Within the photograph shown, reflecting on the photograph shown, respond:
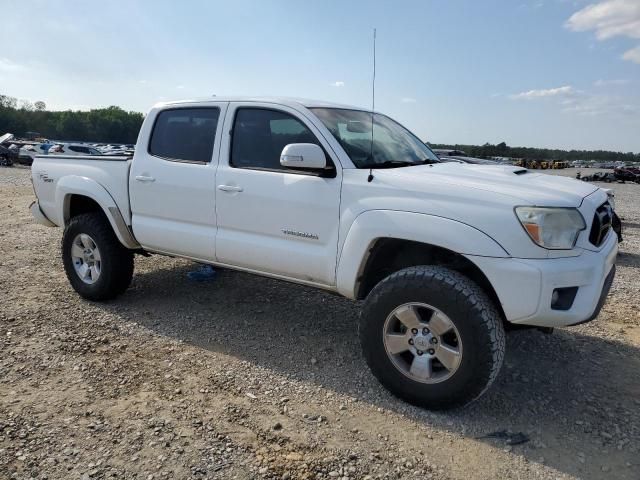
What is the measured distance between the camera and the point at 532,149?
151 metres

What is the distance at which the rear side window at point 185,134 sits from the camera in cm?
408

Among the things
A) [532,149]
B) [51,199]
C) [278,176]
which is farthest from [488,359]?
[532,149]

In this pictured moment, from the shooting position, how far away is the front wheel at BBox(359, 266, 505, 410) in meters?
2.84

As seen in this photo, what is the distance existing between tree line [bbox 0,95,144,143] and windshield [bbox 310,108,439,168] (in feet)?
359

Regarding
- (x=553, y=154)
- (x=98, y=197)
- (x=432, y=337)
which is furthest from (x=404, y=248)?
(x=553, y=154)

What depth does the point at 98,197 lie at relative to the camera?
455cm

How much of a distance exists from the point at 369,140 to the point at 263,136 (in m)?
0.81

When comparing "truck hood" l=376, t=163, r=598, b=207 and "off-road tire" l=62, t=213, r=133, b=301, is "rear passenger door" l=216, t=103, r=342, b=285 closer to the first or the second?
"truck hood" l=376, t=163, r=598, b=207

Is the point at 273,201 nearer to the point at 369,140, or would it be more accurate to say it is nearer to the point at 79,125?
the point at 369,140

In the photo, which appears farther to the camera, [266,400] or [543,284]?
[266,400]

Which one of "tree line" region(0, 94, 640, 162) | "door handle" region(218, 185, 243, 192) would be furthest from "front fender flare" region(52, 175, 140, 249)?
"tree line" region(0, 94, 640, 162)

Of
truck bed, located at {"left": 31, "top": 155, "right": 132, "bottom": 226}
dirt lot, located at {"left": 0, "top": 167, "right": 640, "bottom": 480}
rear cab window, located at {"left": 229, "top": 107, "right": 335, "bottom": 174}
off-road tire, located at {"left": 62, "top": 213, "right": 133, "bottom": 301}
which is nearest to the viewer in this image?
dirt lot, located at {"left": 0, "top": 167, "right": 640, "bottom": 480}

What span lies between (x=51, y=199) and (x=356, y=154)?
333 cm

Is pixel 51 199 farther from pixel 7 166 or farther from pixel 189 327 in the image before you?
pixel 7 166
